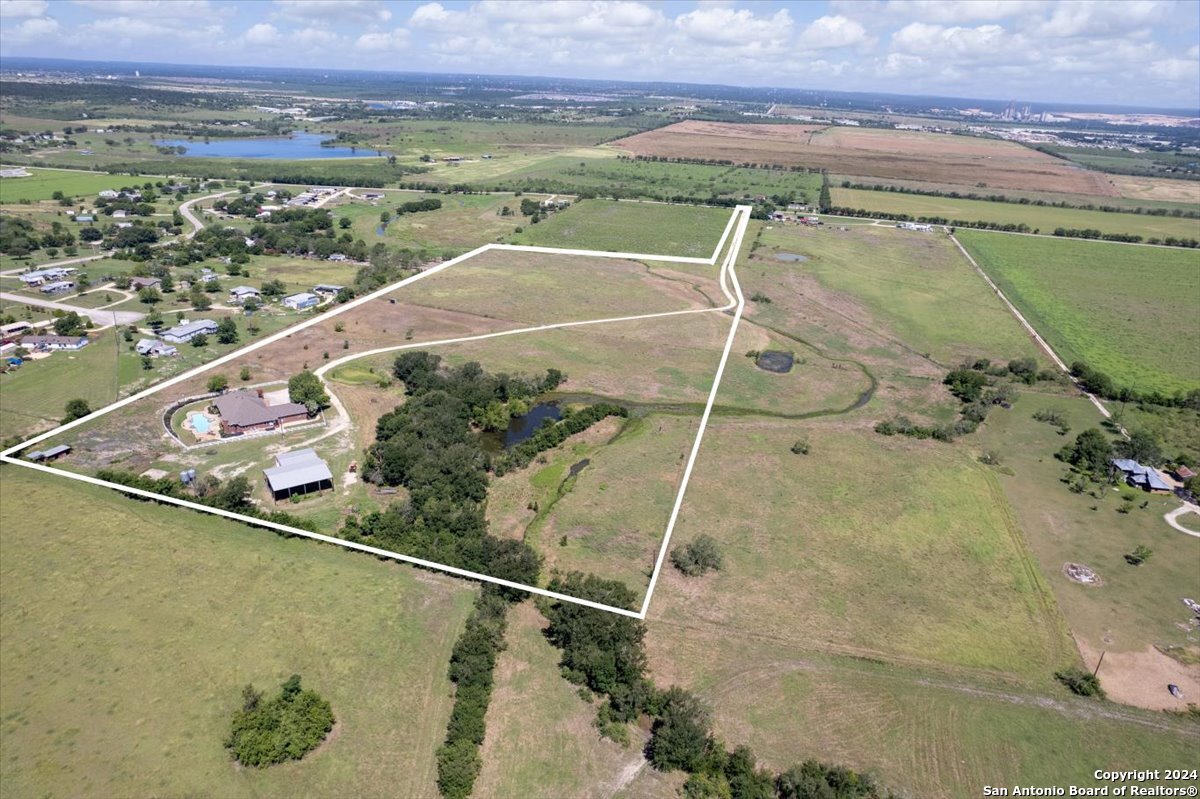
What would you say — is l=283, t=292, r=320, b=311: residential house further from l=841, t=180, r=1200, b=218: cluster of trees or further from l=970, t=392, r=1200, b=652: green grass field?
l=841, t=180, r=1200, b=218: cluster of trees

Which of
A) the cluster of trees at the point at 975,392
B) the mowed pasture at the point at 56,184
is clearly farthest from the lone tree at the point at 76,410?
the mowed pasture at the point at 56,184

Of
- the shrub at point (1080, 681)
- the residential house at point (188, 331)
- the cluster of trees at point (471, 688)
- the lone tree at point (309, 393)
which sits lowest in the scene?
the shrub at point (1080, 681)

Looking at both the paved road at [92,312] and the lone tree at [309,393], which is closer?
the lone tree at [309,393]

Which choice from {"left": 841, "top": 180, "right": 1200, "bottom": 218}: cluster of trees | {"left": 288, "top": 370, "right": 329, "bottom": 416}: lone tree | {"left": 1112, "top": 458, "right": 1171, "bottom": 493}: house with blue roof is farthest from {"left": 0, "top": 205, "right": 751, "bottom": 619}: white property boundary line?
{"left": 841, "top": 180, "right": 1200, "bottom": 218}: cluster of trees

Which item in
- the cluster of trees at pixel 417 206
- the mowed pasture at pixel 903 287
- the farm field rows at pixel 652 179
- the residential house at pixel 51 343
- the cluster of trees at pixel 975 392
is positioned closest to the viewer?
the cluster of trees at pixel 975 392

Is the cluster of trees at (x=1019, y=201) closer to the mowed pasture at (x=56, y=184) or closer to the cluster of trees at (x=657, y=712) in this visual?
the cluster of trees at (x=657, y=712)

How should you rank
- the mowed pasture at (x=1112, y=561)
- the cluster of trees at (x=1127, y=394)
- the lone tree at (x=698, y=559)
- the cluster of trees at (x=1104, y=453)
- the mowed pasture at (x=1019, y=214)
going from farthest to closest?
the mowed pasture at (x=1019, y=214) → the cluster of trees at (x=1127, y=394) → the cluster of trees at (x=1104, y=453) → the lone tree at (x=698, y=559) → the mowed pasture at (x=1112, y=561)
